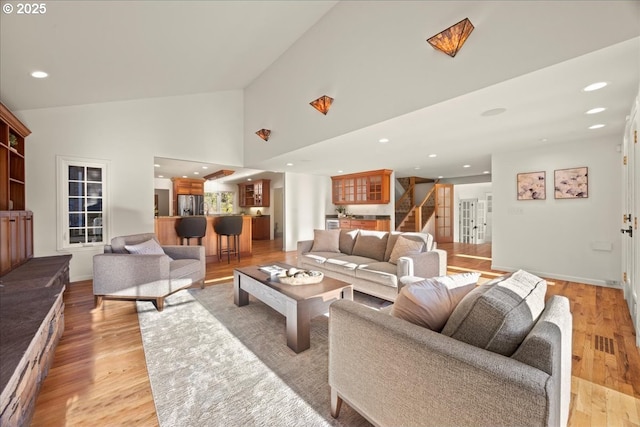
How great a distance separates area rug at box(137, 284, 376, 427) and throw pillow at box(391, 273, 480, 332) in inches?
28.9

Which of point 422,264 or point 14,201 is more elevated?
point 14,201

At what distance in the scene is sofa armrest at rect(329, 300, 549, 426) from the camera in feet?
2.72

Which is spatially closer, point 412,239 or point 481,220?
point 412,239

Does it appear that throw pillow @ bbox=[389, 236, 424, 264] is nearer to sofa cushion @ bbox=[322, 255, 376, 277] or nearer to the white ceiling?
sofa cushion @ bbox=[322, 255, 376, 277]

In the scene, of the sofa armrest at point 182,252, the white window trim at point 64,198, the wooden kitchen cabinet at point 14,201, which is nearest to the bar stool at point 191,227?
Answer: the white window trim at point 64,198

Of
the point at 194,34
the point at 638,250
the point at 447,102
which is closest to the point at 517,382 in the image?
the point at 447,102

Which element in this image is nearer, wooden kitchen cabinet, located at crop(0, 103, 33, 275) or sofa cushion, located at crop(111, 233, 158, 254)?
wooden kitchen cabinet, located at crop(0, 103, 33, 275)

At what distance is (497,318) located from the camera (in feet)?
3.36

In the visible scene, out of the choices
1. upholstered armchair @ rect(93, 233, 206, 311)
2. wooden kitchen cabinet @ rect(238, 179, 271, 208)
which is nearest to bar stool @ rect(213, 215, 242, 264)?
upholstered armchair @ rect(93, 233, 206, 311)

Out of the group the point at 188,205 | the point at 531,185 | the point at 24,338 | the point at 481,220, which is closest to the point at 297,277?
the point at 24,338

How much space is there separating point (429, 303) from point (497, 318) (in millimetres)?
290

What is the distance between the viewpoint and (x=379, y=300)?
11.0 feet

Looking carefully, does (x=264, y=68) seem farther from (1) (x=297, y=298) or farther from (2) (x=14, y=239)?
(1) (x=297, y=298)

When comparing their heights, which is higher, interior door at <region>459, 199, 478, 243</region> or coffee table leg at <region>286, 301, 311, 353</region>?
interior door at <region>459, 199, 478, 243</region>
